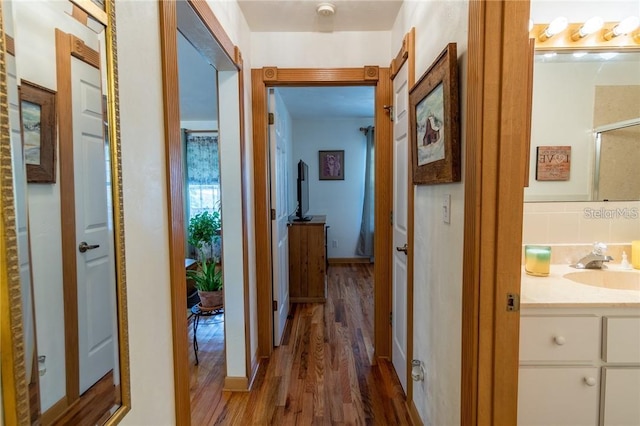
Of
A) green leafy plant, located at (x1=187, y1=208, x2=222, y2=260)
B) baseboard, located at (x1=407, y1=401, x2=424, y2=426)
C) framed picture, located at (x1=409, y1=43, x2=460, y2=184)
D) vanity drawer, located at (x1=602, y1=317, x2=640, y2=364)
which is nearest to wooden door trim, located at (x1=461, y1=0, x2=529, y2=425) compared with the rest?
framed picture, located at (x1=409, y1=43, x2=460, y2=184)

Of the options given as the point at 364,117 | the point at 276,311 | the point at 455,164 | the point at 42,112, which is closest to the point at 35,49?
the point at 42,112

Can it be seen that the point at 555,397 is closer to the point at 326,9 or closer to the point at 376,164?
the point at 376,164

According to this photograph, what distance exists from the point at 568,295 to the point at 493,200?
0.62 meters

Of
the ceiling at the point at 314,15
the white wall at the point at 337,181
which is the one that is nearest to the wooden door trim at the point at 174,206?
the ceiling at the point at 314,15

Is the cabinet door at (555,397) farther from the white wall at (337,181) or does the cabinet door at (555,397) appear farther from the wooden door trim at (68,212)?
the white wall at (337,181)

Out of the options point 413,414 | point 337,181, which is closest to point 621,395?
point 413,414

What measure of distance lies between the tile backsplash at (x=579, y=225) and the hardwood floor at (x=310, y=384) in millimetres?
1269

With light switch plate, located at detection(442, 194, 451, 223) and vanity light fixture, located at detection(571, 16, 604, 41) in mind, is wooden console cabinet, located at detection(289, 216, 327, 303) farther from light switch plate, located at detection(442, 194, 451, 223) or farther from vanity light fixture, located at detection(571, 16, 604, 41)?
vanity light fixture, located at detection(571, 16, 604, 41)

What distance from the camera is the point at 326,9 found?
1999 mm

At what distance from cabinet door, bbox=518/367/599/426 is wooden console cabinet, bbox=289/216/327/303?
2.54 metres

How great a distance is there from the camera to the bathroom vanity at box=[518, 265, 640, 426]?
1.21 meters

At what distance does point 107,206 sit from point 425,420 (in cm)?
171

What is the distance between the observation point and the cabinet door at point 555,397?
1.23 m

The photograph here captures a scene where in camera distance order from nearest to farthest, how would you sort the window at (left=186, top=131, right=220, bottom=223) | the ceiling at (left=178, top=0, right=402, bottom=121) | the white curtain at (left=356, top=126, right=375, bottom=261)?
the ceiling at (left=178, top=0, right=402, bottom=121), the window at (left=186, top=131, right=220, bottom=223), the white curtain at (left=356, top=126, right=375, bottom=261)
